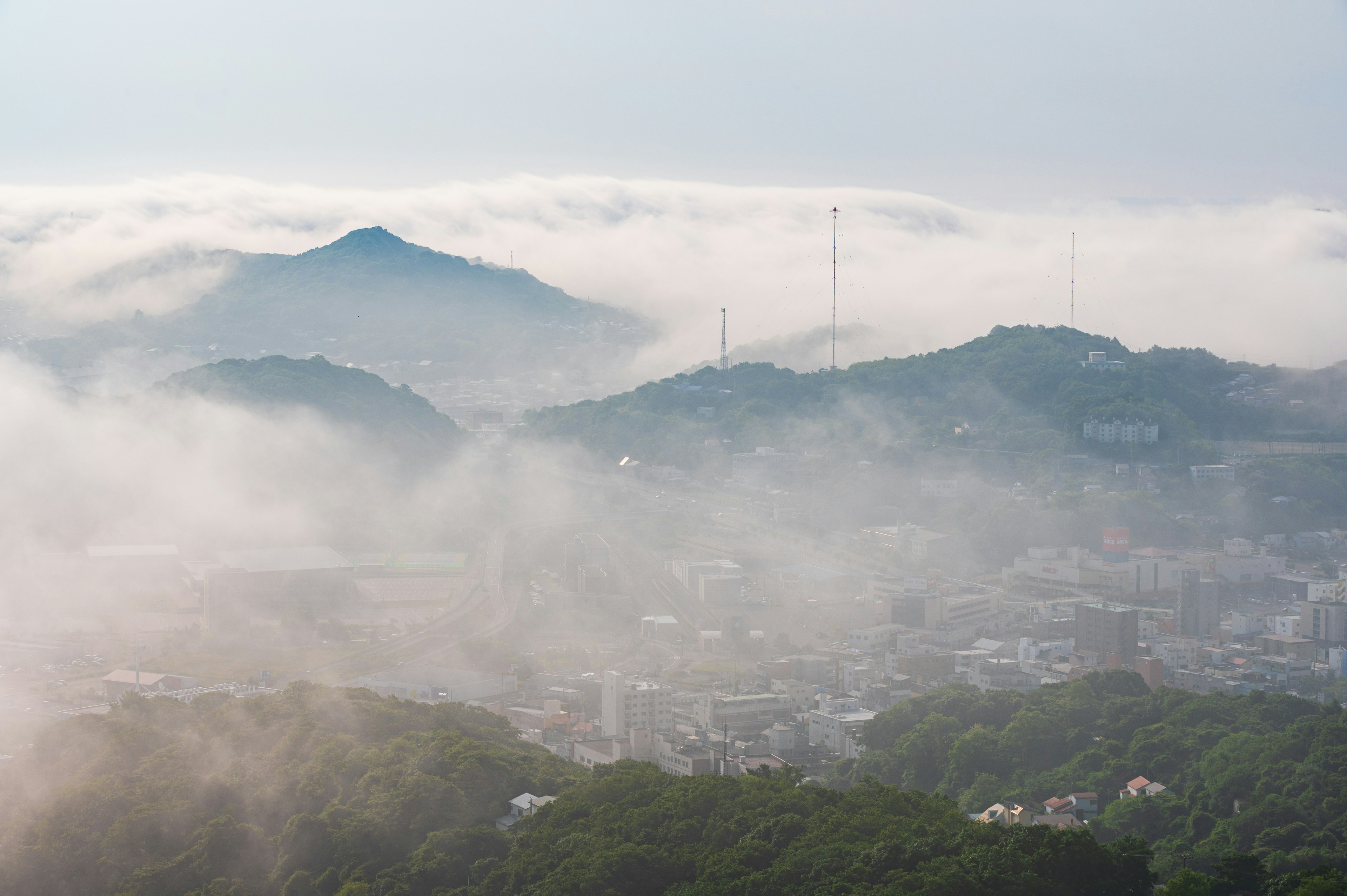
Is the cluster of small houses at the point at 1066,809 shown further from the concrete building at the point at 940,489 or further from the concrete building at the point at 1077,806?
the concrete building at the point at 940,489

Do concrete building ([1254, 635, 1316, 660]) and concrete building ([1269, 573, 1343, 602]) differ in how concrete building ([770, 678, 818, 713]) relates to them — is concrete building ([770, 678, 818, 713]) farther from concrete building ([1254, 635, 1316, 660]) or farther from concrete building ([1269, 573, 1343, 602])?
concrete building ([1269, 573, 1343, 602])

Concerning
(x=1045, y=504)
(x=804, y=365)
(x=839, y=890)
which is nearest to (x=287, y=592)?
(x=839, y=890)

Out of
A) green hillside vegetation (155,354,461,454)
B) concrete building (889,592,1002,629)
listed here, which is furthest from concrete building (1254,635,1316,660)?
green hillside vegetation (155,354,461,454)

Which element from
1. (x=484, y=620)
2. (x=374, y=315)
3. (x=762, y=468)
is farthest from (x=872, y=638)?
(x=374, y=315)

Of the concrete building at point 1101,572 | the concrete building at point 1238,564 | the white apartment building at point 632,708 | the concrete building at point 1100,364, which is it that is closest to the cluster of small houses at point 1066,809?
the white apartment building at point 632,708

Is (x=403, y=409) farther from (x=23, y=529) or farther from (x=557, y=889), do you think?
(x=557, y=889)
